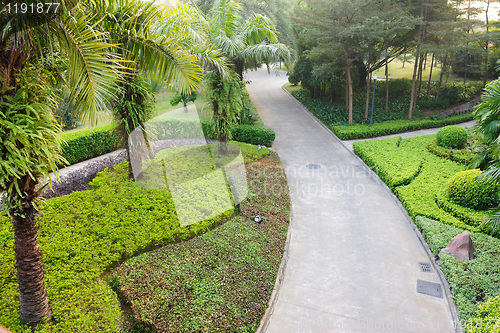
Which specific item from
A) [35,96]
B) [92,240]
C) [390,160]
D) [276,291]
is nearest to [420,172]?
[390,160]

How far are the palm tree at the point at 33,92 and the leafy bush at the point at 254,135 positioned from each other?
38.3 ft

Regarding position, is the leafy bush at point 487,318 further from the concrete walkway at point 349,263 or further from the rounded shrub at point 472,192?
the rounded shrub at point 472,192

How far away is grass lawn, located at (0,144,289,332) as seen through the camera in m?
5.29

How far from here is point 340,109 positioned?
22.2m

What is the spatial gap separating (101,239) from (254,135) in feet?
33.1

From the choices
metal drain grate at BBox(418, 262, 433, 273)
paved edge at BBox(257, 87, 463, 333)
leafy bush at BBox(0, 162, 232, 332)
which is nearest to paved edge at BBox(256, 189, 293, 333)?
paved edge at BBox(257, 87, 463, 333)

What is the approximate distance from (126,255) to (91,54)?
430cm

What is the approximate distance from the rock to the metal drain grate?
508mm

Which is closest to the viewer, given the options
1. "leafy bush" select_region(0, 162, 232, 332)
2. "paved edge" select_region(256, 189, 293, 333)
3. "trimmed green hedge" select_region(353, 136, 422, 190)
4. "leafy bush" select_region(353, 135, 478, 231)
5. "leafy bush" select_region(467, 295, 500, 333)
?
"leafy bush" select_region(467, 295, 500, 333)

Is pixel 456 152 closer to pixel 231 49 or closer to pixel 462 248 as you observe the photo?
pixel 462 248

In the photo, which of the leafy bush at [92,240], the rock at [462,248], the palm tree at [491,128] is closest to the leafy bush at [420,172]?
the rock at [462,248]

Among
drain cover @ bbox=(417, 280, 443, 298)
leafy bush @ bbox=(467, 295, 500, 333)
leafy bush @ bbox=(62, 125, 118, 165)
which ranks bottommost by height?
drain cover @ bbox=(417, 280, 443, 298)

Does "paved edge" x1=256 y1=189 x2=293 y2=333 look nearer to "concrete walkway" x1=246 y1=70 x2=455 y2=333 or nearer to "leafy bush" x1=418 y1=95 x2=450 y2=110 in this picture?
"concrete walkway" x1=246 y1=70 x2=455 y2=333

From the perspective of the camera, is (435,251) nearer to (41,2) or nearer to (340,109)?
(41,2)
